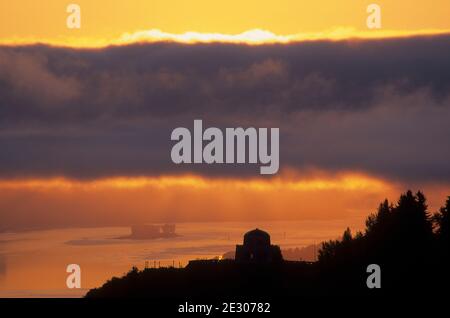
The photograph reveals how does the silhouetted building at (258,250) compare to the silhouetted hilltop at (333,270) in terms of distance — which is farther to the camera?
the silhouetted building at (258,250)

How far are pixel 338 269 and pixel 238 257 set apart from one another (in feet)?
35.8

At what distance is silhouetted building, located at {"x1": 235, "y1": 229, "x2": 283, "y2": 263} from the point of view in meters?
148

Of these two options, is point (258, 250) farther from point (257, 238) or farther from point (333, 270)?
point (333, 270)

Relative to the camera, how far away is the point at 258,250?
14862cm

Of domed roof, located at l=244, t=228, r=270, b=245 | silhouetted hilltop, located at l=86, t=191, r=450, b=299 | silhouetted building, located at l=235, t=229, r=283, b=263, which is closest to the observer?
silhouetted hilltop, located at l=86, t=191, r=450, b=299

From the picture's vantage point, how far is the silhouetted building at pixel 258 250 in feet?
486

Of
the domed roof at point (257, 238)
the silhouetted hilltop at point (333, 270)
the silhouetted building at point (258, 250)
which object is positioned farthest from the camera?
the domed roof at point (257, 238)

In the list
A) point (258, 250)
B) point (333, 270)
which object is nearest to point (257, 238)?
point (258, 250)

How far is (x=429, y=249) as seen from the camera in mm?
149250
